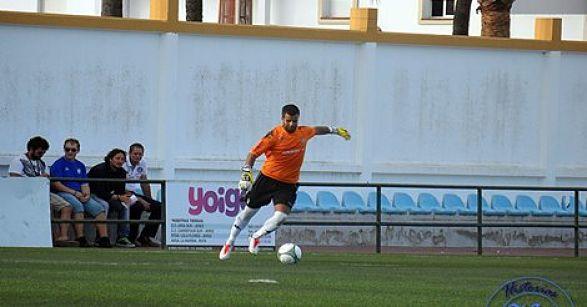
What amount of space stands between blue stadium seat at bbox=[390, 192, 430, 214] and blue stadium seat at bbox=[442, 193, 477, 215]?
20.5 inches

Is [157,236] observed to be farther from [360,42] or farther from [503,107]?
[503,107]

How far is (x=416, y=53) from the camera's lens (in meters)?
29.5

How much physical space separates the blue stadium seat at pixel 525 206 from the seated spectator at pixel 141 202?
7384mm

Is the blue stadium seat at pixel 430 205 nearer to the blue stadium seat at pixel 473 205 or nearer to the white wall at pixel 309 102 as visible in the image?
the blue stadium seat at pixel 473 205

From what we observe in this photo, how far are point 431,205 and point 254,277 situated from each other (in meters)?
11.6

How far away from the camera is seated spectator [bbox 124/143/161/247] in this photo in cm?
2423

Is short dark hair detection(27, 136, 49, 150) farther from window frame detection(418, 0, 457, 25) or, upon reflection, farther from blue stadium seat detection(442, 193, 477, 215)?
window frame detection(418, 0, 457, 25)

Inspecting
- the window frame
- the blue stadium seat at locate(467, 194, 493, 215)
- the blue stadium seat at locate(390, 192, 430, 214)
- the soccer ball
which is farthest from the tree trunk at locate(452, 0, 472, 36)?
the window frame

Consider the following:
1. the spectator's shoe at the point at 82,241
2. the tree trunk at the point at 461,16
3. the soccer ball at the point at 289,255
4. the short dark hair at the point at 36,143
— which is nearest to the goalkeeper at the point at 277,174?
the soccer ball at the point at 289,255

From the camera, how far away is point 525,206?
2927 cm

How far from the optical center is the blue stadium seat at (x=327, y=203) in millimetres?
27500

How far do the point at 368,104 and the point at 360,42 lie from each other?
1148 millimetres

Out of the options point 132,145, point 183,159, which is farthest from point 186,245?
point 183,159

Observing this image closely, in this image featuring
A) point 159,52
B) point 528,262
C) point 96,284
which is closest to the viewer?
point 96,284
